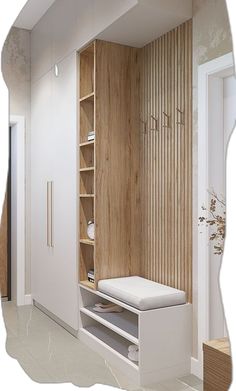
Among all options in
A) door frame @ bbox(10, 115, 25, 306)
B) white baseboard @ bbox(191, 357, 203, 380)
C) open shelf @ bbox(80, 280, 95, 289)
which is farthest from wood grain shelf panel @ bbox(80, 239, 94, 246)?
door frame @ bbox(10, 115, 25, 306)

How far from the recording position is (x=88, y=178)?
1.71 meters

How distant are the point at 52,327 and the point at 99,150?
28.6 inches

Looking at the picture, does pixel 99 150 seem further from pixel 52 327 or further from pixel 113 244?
pixel 52 327

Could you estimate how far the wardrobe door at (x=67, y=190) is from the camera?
5.32 ft

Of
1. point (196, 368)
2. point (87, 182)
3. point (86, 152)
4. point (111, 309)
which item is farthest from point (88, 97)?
point (196, 368)

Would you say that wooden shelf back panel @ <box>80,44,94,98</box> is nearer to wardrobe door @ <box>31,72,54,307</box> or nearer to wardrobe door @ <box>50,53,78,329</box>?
wardrobe door @ <box>50,53,78,329</box>

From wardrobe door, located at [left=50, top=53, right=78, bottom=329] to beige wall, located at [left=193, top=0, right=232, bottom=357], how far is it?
547 mm

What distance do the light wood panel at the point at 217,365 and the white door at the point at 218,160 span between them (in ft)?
0.14

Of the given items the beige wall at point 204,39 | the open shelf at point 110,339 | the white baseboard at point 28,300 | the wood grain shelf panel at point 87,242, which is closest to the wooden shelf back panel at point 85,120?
the wood grain shelf panel at point 87,242

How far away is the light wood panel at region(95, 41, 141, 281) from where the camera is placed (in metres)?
1.67

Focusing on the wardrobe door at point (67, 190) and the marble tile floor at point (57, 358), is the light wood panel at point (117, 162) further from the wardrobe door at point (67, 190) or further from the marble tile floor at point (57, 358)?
the marble tile floor at point (57, 358)

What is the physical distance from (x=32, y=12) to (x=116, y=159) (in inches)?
36.0

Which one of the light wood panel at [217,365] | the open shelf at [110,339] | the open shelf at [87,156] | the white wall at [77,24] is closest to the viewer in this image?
the light wood panel at [217,365]

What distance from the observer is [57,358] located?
102 centimetres
